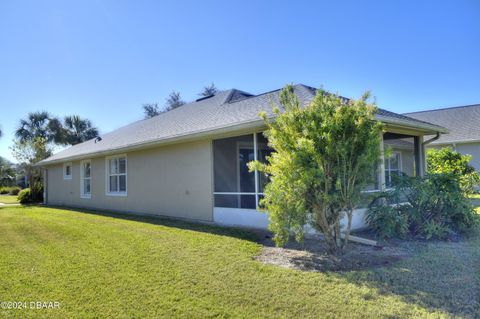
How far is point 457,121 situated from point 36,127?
35.8m

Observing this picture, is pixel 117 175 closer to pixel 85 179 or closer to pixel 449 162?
pixel 85 179

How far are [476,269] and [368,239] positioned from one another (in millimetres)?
2188

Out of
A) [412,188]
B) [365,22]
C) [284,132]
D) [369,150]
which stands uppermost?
[365,22]

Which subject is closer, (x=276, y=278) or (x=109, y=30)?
(x=276, y=278)

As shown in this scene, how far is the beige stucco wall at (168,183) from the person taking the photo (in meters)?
9.61

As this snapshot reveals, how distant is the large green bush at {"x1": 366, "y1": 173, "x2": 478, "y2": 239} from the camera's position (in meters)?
6.76

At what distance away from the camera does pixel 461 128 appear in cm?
1931

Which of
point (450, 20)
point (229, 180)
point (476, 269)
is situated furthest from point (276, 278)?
point (450, 20)

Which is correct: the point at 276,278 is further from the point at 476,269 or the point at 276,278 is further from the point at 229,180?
the point at 229,180

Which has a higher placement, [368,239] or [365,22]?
[365,22]

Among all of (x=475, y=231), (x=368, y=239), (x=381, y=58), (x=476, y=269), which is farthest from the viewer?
(x=381, y=58)

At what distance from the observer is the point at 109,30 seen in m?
12.4

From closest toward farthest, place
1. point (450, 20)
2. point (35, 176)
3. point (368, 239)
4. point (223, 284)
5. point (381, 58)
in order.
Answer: point (223, 284), point (368, 239), point (450, 20), point (381, 58), point (35, 176)

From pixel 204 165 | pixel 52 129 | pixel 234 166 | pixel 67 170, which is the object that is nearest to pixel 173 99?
pixel 52 129
